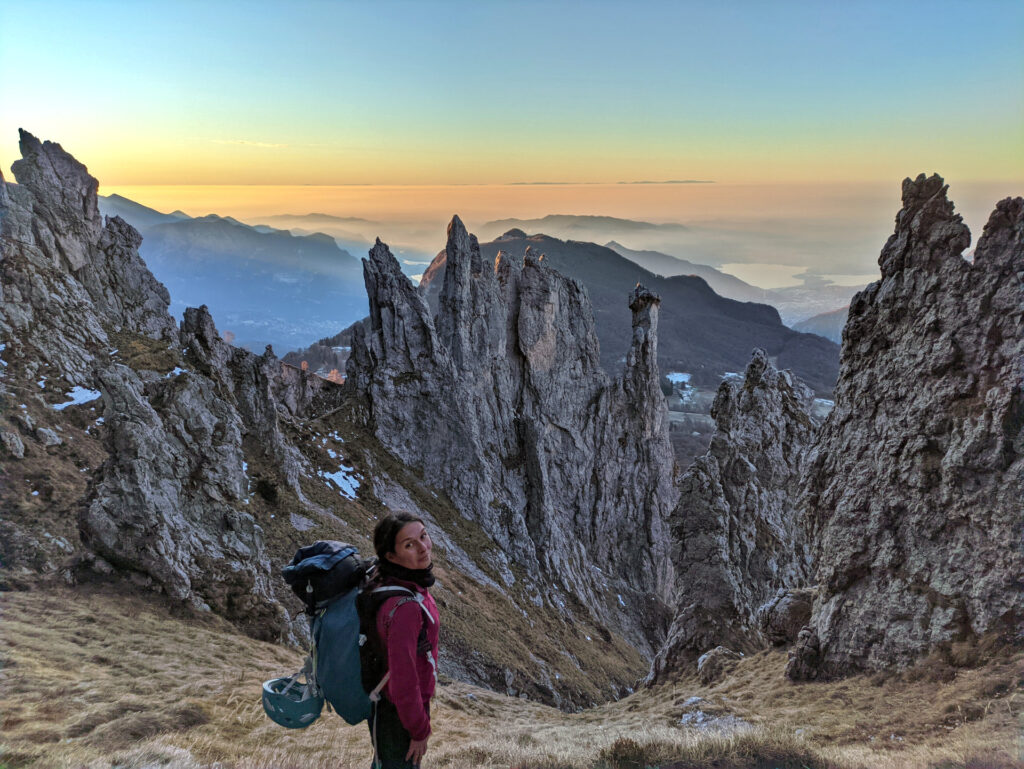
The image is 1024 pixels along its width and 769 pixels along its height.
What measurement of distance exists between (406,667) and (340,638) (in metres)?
0.74

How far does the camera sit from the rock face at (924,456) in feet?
38.4

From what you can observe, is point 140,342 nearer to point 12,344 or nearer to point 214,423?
point 12,344

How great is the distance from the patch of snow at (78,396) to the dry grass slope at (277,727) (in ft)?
38.0

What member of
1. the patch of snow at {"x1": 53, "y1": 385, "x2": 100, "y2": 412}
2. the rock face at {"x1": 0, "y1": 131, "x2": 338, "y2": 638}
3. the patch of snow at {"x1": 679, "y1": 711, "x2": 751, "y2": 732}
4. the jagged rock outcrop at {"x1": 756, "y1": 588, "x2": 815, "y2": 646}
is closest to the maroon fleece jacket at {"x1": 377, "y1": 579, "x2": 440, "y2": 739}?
the patch of snow at {"x1": 679, "y1": 711, "x2": 751, "y2": 732}

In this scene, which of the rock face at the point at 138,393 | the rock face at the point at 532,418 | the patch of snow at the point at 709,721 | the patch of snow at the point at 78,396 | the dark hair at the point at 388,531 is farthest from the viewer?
the rock face at the point at 532,418

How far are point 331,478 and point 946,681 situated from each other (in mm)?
35798

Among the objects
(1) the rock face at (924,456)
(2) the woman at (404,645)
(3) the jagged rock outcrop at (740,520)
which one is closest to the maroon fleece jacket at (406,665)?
(2) the woman at (404,645)

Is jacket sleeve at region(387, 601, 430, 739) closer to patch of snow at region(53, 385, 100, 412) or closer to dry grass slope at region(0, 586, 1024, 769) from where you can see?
dry grass slope at region(0, 586, 1024, 769)

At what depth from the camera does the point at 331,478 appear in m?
39.6

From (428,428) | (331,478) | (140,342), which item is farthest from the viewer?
(428,428)

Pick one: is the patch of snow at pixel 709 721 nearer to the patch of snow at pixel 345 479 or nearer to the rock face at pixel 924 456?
the rock face at pixel 924 456

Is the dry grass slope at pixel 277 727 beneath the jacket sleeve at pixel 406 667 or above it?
beneath

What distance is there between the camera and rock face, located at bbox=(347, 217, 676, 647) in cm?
5122

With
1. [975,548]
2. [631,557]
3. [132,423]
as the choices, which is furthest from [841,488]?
[631,557]
